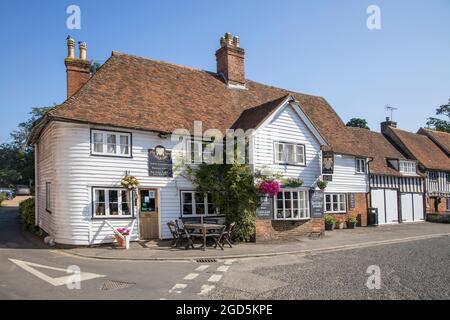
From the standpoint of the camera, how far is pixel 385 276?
31.3ft

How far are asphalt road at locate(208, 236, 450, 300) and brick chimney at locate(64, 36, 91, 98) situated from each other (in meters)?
11.5

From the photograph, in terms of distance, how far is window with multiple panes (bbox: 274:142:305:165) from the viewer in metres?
18.3

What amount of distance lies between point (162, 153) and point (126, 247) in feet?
13.7

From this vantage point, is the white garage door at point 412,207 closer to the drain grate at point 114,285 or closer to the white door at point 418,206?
the white door at point 418,206

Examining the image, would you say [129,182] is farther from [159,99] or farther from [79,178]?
[159,99]

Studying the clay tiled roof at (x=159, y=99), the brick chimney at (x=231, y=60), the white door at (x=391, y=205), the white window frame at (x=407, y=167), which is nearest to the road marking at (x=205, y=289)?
the clay tiled roof at (x=159, y=99)

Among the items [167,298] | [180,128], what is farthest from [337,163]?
[167,298]

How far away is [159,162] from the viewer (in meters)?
16.5

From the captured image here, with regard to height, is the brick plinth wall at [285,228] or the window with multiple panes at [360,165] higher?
the window with multiple panes at [360,165]

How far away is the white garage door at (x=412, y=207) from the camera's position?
94.9 ft

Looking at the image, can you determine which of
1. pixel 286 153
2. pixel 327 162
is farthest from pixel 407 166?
pixel 286 153

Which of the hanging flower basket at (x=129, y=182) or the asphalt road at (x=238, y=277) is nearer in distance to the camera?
the asphalt road at (x=238, y=277)

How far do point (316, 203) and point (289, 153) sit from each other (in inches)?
108

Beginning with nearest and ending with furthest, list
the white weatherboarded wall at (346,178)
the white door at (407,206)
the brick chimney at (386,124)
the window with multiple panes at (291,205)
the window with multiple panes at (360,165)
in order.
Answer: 1. the window with multiple panes at (291,205)
2. the white weatherboarded wall at (346,178)
3. the window with multiple panes at (360,165)
4. the white door at (407,206)
5. the brick chimney at (386,124)
